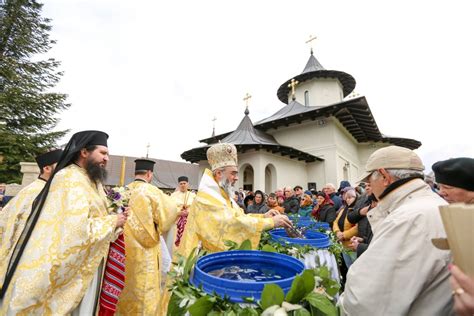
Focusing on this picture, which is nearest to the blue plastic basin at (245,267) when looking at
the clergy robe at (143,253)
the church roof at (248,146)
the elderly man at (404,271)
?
the elderly man at (404,271)

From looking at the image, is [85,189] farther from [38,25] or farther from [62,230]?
[38,25]

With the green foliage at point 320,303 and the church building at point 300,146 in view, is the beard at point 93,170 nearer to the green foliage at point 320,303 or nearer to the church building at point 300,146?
the green foliage at point 320,303

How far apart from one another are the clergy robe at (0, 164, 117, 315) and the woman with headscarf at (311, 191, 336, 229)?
4.65 m

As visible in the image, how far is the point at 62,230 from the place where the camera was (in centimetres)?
180

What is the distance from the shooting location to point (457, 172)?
1.47 metres

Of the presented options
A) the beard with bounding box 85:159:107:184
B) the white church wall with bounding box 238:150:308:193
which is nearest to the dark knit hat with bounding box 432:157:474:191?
the beard with bounding box 85:159:107:184

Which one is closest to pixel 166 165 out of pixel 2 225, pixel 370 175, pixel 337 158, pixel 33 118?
pixel 33 118

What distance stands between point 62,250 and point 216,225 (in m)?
1.20

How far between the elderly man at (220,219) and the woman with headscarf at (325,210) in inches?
137

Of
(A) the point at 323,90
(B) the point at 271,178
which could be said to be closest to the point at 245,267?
(B) the point at 271,178

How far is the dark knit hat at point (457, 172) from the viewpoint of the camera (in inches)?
56.8

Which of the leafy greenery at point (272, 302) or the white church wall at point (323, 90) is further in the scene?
the white church wall at point (323, 90)

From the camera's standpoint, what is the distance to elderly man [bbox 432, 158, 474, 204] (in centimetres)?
145

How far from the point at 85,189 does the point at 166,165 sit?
3752 centimetres
